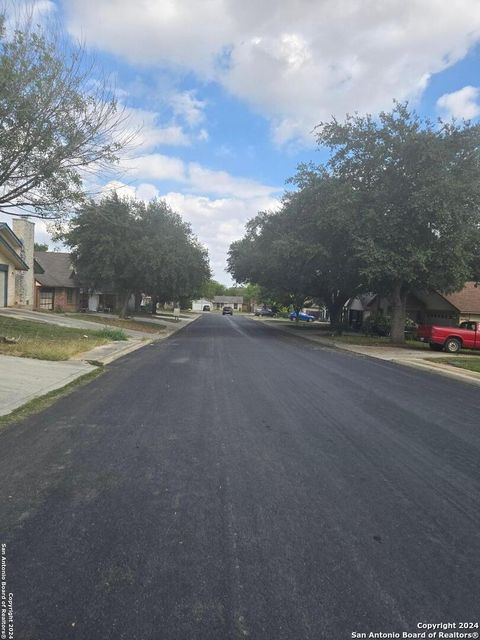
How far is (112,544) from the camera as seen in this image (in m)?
3.34

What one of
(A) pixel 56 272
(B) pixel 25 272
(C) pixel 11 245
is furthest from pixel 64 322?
(A) pixel 56 272

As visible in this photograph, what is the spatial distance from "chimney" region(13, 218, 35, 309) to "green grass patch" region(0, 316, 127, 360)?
13.9m

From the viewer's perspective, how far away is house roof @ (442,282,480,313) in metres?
32.4

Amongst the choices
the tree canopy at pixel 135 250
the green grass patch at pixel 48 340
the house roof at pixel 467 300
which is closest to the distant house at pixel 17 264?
the tree canopy at pixel 135 250

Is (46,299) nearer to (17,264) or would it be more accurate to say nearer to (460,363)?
(17,264)

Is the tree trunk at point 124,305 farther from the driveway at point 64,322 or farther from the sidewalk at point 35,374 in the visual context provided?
the sidewalk at point 35,374

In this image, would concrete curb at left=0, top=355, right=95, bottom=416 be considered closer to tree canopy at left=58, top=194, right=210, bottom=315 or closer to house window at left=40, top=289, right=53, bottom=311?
tree canopy at left=58, top=194, right=210, bottom=315

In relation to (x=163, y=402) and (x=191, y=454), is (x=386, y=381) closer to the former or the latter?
(x=163, y=402)

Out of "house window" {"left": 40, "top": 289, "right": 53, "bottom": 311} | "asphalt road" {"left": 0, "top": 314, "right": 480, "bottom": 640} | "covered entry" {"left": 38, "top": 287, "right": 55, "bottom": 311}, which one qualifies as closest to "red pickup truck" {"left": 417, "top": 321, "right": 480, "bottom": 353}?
"asphalt road" {"left": 0, "top": 314, "right": 480, "bottom": 640}

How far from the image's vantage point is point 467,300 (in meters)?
33.8

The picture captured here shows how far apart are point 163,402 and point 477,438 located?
5.01m

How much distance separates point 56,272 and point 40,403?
123 ft

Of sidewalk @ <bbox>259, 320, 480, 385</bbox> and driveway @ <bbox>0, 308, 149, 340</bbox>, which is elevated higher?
driveway @ <bbox>0, 308, 149, 340</bbox>

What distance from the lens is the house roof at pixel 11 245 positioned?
27.3 metres
